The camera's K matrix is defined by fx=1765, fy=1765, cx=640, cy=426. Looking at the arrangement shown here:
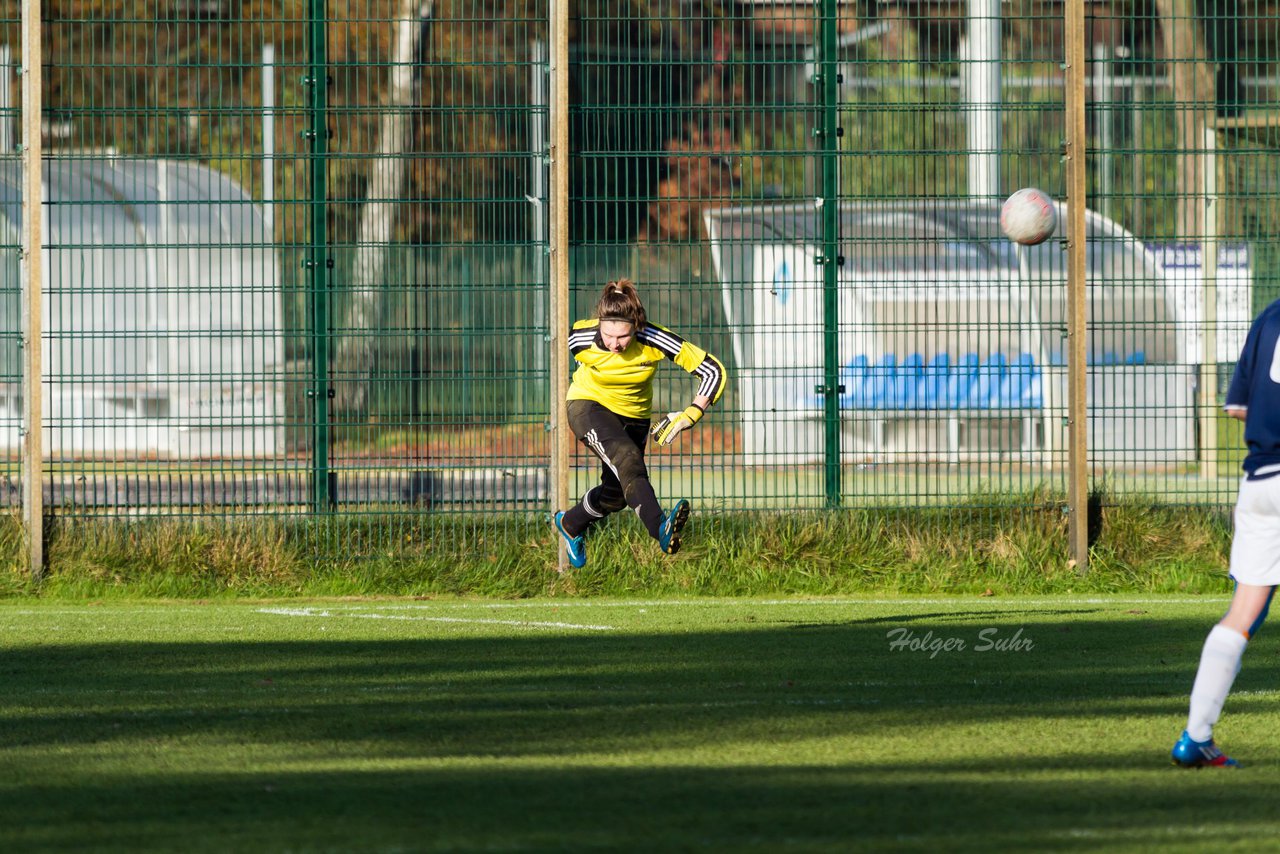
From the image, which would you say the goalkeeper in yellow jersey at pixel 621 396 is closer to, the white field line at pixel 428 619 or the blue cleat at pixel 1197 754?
the white field line at pixel 428 619

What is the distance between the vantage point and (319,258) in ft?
39.7

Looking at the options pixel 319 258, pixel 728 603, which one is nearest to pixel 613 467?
pixel 728 603

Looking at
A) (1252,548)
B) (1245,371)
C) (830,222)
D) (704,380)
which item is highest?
(830,222)

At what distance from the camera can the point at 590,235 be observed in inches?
474

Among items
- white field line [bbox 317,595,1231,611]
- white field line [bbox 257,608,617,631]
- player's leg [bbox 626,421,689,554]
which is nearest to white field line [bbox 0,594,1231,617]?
white field line [bbox 317,595,1231,611]

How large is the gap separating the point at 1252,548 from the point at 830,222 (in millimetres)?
6668

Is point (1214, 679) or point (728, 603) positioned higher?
point (1214, 679)

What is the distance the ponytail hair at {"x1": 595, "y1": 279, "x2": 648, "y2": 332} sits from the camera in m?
9.73

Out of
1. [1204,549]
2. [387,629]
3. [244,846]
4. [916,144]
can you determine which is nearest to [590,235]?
[916,144]

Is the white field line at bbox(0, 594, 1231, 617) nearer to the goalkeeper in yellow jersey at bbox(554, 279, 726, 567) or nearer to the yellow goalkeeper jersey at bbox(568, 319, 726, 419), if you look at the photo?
the goalkeeper in yellow jersey at bbox(554, 279, 726, 567)

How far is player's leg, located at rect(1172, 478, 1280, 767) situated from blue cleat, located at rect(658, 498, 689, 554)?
3.71m

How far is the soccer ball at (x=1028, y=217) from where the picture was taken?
10.8m

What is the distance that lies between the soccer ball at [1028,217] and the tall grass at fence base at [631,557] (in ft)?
7.12

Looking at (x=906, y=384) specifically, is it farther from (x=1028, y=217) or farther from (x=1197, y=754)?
(x=1197, y=754)
